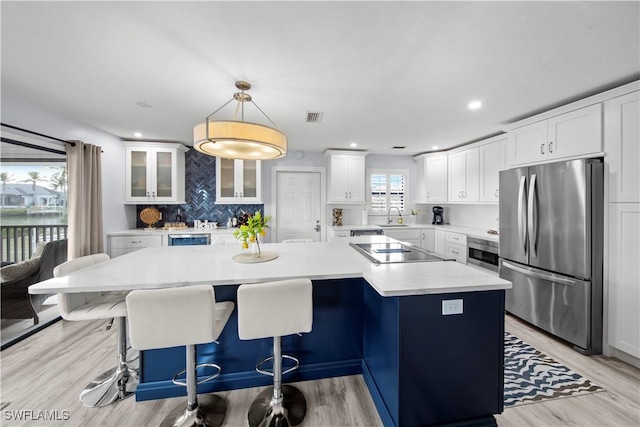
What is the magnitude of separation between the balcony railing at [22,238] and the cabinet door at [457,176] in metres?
5.63

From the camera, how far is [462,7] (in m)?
1.32

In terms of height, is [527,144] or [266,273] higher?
[527,144]

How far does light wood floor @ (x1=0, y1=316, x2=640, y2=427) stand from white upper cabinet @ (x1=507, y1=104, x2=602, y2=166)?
1.87 meters

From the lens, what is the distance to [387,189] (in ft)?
17.1

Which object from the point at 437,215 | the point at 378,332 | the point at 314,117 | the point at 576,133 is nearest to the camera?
the point at 378,332

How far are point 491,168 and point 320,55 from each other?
316cm

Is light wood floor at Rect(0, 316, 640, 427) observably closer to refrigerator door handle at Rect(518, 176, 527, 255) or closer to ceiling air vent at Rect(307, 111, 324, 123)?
refrigerator door handle at Rect(518, 176, 527, 255)

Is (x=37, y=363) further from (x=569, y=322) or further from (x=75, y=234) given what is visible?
(x=569, y=322)

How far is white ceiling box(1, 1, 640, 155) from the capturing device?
136 centimetres

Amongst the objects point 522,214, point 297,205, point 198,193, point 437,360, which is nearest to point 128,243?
point 198,193

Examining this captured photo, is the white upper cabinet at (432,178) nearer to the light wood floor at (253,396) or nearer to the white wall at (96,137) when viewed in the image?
the light wood floor at (253,396)

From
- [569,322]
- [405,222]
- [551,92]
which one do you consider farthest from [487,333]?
[405,222]

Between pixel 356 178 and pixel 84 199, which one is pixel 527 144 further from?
pixel 84 199

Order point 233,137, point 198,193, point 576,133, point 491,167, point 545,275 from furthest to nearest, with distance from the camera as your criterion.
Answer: point 198,193
point 491,167
point 545,275
point 576,133
point 233,137
